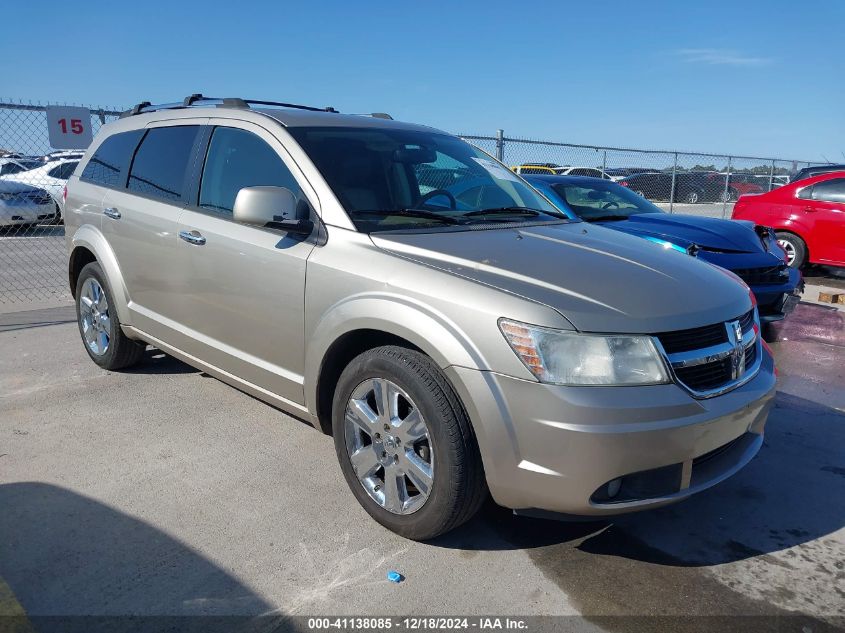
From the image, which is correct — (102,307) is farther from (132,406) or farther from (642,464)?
(642,464)

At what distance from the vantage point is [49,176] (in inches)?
593

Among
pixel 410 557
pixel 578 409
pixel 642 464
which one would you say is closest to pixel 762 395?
pixel 642 464

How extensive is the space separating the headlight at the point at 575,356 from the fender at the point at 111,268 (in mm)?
3098

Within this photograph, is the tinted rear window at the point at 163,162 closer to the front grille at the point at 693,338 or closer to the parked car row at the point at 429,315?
the parked car row at the point at 429,315

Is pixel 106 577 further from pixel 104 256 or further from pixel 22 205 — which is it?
pixel 22 205

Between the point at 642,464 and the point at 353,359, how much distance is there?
1.29 meters

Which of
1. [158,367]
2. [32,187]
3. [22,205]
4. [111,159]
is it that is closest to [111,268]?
[111,159]

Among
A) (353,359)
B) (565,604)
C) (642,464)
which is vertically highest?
(353,359)

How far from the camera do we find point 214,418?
430cm

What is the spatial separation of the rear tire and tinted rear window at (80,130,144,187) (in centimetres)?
936

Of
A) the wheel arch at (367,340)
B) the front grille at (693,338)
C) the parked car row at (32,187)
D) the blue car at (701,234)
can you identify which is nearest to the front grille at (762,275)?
the blue car at (701,234)

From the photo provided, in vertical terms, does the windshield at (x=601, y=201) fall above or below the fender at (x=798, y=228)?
above

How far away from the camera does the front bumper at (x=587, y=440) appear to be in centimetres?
243

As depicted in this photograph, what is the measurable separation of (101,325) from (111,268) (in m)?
0.61
